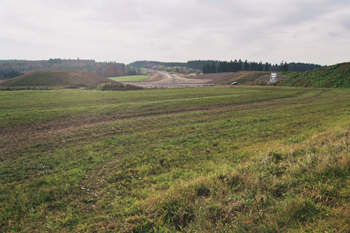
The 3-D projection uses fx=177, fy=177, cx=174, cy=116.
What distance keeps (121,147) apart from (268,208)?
323 inches

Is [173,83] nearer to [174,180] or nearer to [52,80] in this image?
[52,80]

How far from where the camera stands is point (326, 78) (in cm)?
5234

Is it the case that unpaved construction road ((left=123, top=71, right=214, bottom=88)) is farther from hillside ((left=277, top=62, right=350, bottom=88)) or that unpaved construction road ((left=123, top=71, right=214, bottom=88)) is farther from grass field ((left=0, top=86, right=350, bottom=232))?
grass field ((left=0, top=86, right=350, bottom=232))

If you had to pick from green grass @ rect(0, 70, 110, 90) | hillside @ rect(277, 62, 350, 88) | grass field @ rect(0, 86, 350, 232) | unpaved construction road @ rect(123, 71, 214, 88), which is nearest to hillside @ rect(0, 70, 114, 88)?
green grass @ rect(0, 70, 110, 90)

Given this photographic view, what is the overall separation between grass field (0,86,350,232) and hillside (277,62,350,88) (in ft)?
157

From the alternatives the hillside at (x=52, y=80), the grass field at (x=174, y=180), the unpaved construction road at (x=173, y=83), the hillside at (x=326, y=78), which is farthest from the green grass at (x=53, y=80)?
the hillside at (x=326, y=78)

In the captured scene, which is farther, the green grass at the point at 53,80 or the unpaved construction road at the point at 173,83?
the unpaved construction road at the point at 173,83

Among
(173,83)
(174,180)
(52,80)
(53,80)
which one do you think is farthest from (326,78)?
(52,80)

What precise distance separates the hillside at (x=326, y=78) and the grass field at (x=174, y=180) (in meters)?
47.8

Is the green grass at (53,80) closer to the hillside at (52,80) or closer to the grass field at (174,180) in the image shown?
the hillside at (52,80)

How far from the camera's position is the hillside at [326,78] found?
4815cm

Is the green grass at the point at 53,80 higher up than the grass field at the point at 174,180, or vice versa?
the green grass at the point at 53,80

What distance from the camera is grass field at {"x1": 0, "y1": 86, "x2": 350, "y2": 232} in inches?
161

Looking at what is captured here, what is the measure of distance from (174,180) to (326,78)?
65275 mm
